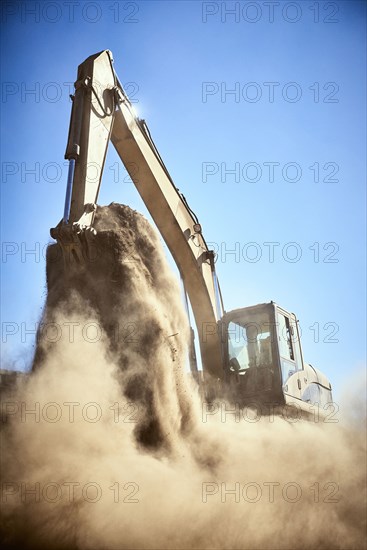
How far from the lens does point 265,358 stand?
715 centimetres

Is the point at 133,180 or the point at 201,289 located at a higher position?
the point at 133,180

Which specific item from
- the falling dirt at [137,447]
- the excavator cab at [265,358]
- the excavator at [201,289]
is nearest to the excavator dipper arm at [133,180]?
the excavator at [201,289]

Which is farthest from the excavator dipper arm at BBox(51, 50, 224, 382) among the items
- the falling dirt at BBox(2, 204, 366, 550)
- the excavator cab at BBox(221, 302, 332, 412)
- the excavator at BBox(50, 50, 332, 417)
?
the falling dirt at BBox(2, 204, 366, 550)

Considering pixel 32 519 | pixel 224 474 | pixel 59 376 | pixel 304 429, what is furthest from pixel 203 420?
pixel 32 519

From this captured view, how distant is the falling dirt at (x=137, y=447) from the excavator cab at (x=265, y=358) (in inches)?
15.3

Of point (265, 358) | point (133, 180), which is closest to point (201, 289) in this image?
point (265, 358)

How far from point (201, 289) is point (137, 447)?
8.86 ft

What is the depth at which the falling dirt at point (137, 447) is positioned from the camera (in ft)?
15.4

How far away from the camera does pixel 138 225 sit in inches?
259

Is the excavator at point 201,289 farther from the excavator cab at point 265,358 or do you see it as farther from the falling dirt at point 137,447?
the falling dirt at point 137,447

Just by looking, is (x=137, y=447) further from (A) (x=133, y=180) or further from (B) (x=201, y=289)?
(A) (x=133, y=180)

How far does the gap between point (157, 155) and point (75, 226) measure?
2.31 m

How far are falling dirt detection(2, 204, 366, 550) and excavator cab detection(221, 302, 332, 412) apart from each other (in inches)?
15.3

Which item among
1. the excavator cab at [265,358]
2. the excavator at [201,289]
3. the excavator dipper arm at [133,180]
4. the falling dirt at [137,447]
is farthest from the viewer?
the excavator cab at [265,358]
